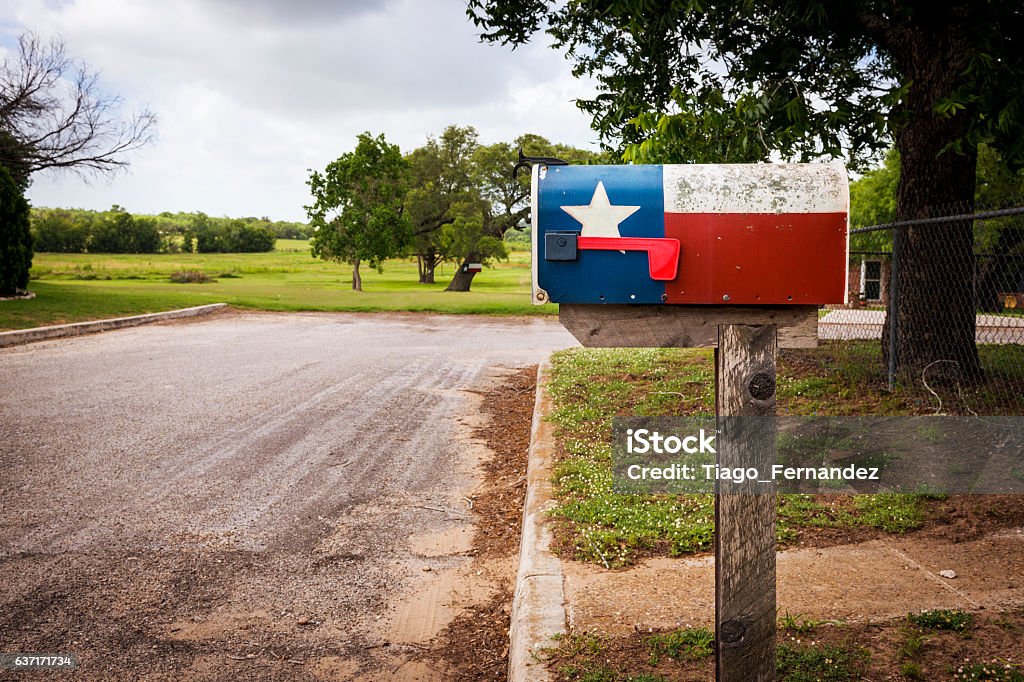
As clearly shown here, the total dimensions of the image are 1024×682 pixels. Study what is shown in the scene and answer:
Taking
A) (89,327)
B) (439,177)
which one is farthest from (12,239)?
(439,177)

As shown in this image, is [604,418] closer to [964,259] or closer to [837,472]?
[837,472]

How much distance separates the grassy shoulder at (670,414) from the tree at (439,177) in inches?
1545

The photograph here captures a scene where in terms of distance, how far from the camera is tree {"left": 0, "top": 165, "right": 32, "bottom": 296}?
2314cm

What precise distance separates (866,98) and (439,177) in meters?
44.0

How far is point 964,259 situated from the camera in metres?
8.33

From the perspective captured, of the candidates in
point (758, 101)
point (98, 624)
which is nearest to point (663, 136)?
point (758, 101)

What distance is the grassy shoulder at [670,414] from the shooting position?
4637 millimetres

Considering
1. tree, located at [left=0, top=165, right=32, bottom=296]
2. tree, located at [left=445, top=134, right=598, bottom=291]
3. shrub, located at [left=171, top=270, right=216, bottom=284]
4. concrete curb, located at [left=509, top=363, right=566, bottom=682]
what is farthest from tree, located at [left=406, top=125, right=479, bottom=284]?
concrete curb, located at [left=509, top=363, right=566, bottom=682]

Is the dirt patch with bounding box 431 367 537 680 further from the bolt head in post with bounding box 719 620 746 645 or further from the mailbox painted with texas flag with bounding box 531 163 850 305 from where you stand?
the mailbox painted with texas flag with bounding box 531 163 850 305

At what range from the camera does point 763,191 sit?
246 cm

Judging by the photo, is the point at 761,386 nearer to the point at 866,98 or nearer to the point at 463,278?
the point at 866,98

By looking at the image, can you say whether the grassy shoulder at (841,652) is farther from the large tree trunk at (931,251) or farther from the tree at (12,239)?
the tree at (12,239)

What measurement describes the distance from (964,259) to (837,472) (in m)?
3.87

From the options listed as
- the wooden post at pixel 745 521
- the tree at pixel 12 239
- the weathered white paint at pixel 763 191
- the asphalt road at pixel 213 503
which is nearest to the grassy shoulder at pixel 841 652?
the wooden post at pixel 745 521
